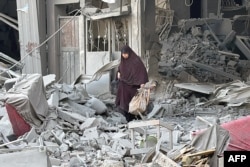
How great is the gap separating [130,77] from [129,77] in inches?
1.0

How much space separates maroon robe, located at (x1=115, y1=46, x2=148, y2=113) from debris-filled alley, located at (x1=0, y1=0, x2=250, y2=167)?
6.7 inches

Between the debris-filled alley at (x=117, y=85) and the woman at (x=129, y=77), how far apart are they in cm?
12

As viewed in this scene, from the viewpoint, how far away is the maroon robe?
11.0 m

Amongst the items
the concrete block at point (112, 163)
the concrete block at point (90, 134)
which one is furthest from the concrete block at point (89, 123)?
the concrete block at point (112, 163)

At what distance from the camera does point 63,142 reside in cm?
837

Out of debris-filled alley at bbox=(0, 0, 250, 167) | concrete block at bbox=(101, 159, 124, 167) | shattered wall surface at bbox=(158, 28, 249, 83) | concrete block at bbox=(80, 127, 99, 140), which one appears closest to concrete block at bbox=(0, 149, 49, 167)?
debris-filled alley at bbox=(0, 0, 250, 167)

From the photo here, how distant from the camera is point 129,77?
1107 cm

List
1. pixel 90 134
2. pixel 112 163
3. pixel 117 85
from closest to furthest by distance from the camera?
pixel 112 163
pixel 90 134
pixel 117 85

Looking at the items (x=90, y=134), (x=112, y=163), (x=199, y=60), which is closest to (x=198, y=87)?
(x=199, y=60)

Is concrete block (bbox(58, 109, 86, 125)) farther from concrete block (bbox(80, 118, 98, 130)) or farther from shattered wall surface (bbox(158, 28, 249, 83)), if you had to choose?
shattered wall surface (bbox(158, 28, 249, 83))

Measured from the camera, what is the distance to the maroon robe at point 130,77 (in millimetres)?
10969

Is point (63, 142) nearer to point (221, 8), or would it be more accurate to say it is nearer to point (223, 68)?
point (223, 68)

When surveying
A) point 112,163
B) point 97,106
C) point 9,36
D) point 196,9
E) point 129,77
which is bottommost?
point 97,106

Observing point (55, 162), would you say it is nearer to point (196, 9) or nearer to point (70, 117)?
point (70, 117)
